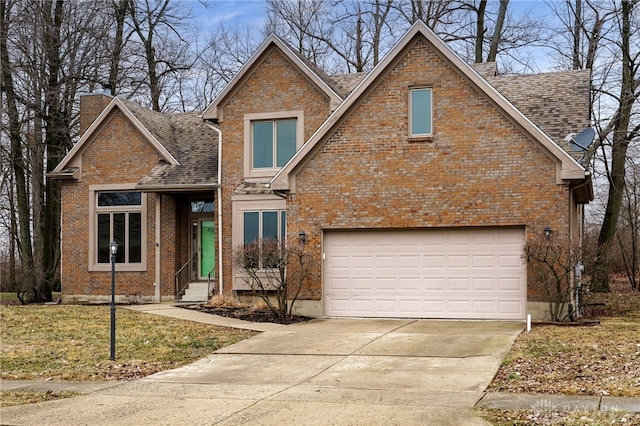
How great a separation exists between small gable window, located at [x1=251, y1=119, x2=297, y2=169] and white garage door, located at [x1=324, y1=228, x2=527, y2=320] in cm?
394

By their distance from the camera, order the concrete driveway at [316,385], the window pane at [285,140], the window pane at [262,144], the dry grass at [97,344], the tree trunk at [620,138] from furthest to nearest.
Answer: the tree trunk at [620,138] → the window pane at [262,144] → the window pane at [285,140] → the dry grass at [97,344] → the concrete driveway at [316,385]

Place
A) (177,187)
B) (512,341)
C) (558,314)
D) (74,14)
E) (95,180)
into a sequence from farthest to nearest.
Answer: (74,14)
(95,180)
(177,187)
(558,314)
(512,341)

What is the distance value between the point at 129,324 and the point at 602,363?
1048 cm

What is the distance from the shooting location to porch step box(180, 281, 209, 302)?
2362 cm

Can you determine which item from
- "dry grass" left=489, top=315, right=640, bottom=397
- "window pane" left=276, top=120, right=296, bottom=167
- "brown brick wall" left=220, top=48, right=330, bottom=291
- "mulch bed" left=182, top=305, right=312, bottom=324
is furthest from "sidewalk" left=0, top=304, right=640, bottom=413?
"window pane" left=276, top=120, right=296, bottom=167

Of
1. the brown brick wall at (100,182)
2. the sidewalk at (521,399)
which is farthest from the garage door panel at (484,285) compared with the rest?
the brown brick wall at (100,182)

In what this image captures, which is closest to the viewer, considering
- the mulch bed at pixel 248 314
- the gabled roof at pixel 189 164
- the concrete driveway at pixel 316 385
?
the concrete driveway at pixel 316 385

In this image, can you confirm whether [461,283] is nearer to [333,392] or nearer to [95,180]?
[333,392]

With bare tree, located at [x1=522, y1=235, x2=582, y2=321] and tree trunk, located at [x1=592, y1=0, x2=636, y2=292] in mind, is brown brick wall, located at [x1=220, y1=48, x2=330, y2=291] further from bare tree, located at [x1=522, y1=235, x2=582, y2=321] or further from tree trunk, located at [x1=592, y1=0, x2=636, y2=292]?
tree trunk, located at [x1=592, y1=0, x2=636, y2=292]

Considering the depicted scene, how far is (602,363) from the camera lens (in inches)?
459

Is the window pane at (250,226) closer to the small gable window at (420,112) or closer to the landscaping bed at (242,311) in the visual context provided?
the landscaping bed at (242,311)

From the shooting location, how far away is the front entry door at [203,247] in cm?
2444

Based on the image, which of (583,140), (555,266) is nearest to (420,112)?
(583,140)

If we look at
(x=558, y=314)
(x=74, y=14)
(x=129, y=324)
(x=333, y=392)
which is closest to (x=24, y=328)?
(x=129, y=324)
